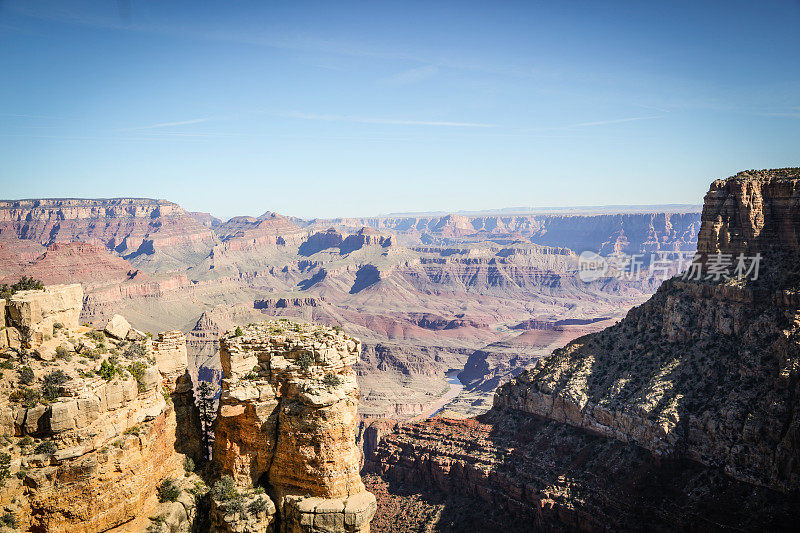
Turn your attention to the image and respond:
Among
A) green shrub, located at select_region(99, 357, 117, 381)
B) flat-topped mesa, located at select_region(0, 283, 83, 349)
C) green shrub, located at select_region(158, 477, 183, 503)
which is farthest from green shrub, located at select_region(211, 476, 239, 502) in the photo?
flat-topped mesa, located at select_region(0, 283, 83, 349)

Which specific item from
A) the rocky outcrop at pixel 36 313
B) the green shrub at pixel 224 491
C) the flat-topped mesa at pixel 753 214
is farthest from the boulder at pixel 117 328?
the flat-topped mesa at pixel 753 214

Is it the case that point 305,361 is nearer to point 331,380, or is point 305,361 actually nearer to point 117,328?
point 331,380

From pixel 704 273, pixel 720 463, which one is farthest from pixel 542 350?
pixel 720 463

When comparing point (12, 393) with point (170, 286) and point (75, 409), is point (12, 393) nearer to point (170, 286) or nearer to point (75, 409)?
point (75, 409)

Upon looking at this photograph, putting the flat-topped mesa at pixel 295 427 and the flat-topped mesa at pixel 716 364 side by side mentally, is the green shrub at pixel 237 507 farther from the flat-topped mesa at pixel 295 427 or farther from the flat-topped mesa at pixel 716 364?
the flat-topped mesa at pixel 716 364

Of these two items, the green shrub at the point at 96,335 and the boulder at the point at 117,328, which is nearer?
the green shrub at the point at 96,335

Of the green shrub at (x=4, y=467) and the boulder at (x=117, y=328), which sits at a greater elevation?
the boulder at (x=117, y=328)
